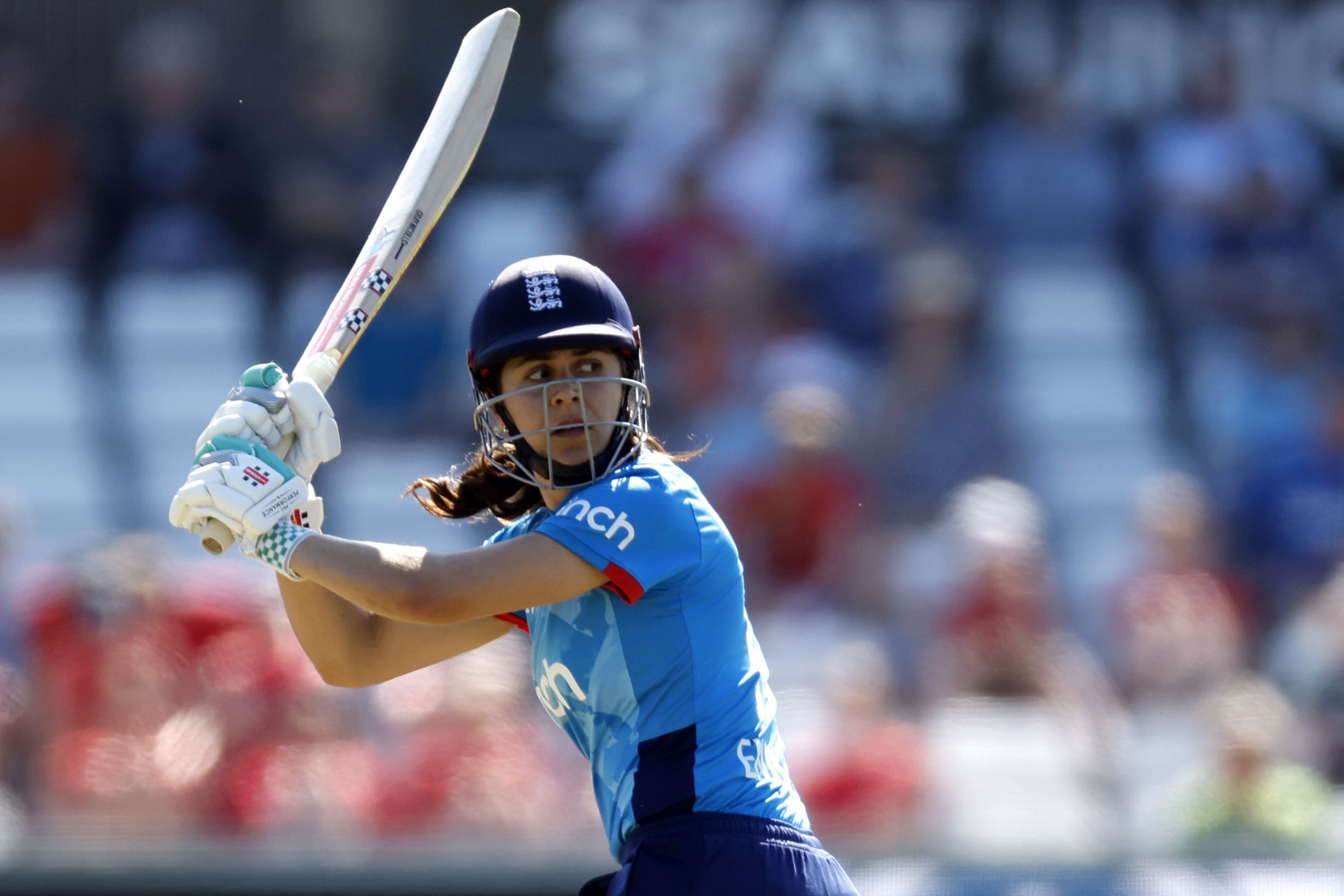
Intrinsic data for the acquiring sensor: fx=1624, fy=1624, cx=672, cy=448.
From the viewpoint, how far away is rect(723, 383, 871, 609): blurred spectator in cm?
623

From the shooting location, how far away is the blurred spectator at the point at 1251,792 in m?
5.13

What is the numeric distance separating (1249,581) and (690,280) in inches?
113

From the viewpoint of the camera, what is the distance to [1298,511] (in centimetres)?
669

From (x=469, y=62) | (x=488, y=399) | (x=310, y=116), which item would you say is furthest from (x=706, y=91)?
(x=488, y=399)

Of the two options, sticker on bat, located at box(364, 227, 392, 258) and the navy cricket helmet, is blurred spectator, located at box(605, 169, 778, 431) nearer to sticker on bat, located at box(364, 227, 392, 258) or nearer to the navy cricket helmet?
sticker on bat, located at box(364, 227, 392, 258)

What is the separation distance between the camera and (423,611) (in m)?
2.26

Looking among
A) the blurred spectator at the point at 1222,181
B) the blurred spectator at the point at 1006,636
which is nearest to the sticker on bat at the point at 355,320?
the blurred spectator at the point at 1006,636

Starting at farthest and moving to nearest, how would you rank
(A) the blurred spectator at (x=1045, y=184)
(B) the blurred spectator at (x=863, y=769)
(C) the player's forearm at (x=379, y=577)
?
(A) the blurred spectator at (x=1045, y=184) → (B) the blurred spectator at (x=863, y=769) → (C) the player's forearm at (x=379, y=577)

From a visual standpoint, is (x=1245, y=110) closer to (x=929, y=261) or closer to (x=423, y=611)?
(x=929, y=261)

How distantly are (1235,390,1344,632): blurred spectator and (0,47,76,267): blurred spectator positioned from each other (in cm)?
590

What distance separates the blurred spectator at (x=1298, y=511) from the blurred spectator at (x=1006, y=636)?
0.99 metres

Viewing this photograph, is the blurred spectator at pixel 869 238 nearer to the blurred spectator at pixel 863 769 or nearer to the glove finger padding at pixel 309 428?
the blurred spectator at pixel 863 769

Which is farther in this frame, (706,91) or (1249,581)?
(706,91)

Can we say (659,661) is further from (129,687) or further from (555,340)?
(129,687)
